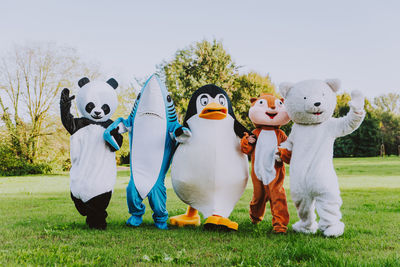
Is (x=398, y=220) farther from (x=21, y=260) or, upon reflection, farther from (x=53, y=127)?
(x=53, y=127)

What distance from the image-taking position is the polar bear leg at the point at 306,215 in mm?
3949

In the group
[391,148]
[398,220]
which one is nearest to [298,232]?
[398,220]

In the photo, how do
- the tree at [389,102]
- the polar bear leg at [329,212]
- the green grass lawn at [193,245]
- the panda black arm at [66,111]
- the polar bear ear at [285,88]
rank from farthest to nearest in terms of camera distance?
1. the tree at [389,102]
2. the panda black arm at [66,111]
3. the polar bear ear at [285,88]
4. the polar bear leg at [329,212]
5. the green grass lawn at [193,245]

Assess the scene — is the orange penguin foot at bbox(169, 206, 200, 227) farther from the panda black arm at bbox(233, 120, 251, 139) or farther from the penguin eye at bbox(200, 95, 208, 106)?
the penguin eye at bbox(200, 95, 208, 106)

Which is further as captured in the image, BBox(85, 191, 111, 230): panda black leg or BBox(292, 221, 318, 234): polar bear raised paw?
BBox(85, 191, 111, 230): panda black leg

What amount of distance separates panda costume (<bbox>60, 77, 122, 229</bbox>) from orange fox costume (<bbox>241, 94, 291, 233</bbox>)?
1884 mm

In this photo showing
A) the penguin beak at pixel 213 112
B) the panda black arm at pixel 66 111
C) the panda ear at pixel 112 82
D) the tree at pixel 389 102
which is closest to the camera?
the penguin beak at pixel 213 112

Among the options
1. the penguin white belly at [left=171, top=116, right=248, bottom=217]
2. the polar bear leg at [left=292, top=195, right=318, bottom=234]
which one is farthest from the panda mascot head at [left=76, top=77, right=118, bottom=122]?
the polar bear leg at [left=292, top=195, right=318, bottom=234]

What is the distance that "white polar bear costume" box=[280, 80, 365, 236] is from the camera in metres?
3.84

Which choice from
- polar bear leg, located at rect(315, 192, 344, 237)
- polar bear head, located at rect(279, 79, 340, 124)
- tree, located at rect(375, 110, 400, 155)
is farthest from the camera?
tree, located at rect(375, 110, 400, 155)

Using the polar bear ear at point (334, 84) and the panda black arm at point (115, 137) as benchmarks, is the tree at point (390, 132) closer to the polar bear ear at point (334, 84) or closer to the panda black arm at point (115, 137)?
the polar bear ear at point (334, 84)

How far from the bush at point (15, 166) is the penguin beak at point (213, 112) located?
17438mm

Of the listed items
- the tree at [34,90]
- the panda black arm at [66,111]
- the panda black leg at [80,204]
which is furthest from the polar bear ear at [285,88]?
the tree at [34,90]

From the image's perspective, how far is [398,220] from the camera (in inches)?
197
